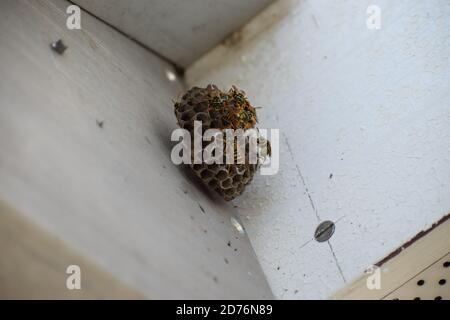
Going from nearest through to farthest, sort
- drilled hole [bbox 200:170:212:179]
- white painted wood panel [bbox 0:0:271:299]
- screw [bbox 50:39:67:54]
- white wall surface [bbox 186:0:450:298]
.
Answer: white painted wood panel [bbox 0:0:271:299]
screw [bbox 50:39:67:54]
white wall surface [bbox 186:0:450:298]
drilled hole [bbox 200:170:212:179]

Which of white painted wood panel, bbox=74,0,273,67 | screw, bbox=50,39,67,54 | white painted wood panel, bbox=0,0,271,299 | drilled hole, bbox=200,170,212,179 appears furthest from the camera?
white painted wood panel, bbox=74,0,273,67

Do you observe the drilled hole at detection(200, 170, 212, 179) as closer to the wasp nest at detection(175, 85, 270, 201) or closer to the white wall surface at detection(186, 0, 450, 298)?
the wasp nest at detection(175, 85, 270, 201)

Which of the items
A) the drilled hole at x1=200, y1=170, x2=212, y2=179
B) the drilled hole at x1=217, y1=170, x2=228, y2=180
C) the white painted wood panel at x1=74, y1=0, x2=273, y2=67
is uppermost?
the white painted wood panel at x1=74, y1=0, x2=273, y2=67

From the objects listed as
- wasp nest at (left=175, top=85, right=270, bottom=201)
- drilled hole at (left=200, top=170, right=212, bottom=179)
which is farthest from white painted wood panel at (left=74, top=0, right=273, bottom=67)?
drilled hole at (left=200, top=170, right=212, bottom=179)

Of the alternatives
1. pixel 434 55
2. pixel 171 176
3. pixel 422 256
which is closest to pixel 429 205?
pixel 422 256

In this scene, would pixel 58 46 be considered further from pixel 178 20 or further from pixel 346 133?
pixel 346 133

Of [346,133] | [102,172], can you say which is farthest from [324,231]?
[102,172]
